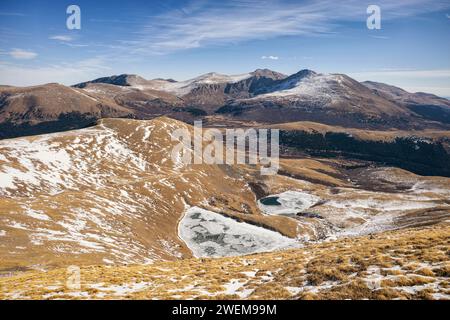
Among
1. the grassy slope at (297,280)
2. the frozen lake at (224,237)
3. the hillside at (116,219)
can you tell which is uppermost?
the grassy slope at (297,280)

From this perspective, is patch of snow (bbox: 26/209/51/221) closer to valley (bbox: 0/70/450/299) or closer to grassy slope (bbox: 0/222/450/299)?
valley (bbox: 0/70/450/299)

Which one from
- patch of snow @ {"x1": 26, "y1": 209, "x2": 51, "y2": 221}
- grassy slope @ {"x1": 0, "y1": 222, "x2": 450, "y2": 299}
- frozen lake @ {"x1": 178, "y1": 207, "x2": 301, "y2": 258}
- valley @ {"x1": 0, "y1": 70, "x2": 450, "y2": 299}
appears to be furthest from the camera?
frozen lake @ {"x1": 178, "y1": 207, "x2": 301, "y2": 258}

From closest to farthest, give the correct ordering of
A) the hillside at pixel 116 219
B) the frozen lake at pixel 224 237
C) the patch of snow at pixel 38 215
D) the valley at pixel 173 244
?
the valley at pixel 173 244
the hillside at pixel 116 219
the patch of snow at pixel 38 215
the frozen lake at pixel 224 237

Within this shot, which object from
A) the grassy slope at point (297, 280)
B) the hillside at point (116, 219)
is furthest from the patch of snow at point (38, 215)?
the grassy slope at point (297, 280)

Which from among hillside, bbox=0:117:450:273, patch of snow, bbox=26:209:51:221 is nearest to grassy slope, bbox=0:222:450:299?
hillside, bbox=0:117:450:273

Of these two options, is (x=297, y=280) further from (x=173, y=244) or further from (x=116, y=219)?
(x=173, y=244)

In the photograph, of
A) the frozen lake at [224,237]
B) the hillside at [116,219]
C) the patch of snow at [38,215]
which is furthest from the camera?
the frozen lake at [224,237]

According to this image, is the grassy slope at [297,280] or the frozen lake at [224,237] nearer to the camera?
the grassy slope at [297,280]

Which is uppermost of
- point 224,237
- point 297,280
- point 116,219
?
point 297,280

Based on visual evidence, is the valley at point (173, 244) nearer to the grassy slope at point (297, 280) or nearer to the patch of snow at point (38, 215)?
the grassy slope at point (297, 280)

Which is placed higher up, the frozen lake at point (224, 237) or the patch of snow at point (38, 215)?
the patch of snow at point (38, 215)

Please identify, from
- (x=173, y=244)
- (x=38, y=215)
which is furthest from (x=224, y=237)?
(x=38, y=215)
